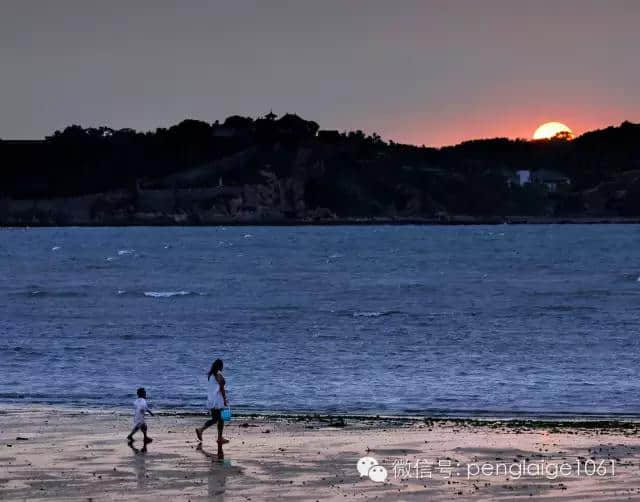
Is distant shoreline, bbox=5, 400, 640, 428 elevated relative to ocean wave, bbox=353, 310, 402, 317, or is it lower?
elevated

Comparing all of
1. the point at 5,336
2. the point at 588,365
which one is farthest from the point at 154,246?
the point at 588,365

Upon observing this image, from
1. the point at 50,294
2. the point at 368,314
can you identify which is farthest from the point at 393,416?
the point at 50,294

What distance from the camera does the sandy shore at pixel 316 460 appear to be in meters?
18.1

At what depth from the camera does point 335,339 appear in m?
49.3

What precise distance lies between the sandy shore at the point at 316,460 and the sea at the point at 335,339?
423cm

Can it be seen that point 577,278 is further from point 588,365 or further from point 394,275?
point 588,365

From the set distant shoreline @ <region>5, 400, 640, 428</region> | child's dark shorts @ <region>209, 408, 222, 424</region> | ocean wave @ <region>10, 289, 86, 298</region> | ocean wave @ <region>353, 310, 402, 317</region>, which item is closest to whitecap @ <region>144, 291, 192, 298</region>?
ocean wave @ <region>10, 289, 86, 298</region>

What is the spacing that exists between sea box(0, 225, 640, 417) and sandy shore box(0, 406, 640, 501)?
166 inches

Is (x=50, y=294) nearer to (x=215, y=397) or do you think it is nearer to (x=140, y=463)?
(x=215, y=397)

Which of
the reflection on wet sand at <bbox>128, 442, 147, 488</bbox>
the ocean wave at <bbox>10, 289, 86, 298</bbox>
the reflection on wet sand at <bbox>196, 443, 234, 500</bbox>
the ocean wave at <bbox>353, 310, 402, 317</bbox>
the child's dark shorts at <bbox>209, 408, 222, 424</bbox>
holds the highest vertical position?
the child's dark shorts at <bbox>209, 408, 222, 424</bbox>

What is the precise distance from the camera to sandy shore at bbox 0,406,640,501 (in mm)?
18109

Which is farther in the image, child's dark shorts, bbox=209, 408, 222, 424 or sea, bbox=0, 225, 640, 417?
sea, bbox=0, 225, 640, 417

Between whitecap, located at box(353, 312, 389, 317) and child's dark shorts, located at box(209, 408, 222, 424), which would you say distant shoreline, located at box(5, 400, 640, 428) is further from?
whitecap, located at box(353, 312, 389, 317)

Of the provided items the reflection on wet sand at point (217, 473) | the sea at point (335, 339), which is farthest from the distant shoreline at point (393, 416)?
the reflection on wet sand at point (217, 473)
